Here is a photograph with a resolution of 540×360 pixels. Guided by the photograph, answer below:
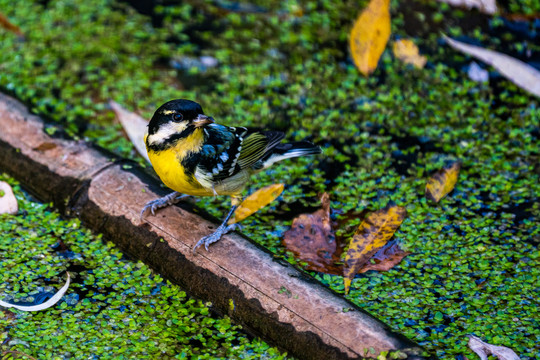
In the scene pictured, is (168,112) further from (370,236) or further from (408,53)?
(408,53)

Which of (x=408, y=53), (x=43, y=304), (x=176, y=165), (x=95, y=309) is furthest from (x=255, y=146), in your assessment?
(x=408, y=53)

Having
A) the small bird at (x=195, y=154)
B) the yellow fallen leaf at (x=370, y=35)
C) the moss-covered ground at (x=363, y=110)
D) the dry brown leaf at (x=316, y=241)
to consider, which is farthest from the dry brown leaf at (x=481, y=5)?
the small bird at (x=195, y=154)

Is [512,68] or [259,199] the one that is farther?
[512,68]

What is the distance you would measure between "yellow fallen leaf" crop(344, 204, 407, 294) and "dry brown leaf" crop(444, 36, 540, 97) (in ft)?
6.73

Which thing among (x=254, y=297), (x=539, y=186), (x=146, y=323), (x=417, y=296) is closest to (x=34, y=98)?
(x=146, y=323)

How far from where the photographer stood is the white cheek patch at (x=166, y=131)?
348cm

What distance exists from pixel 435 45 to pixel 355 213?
243 cm

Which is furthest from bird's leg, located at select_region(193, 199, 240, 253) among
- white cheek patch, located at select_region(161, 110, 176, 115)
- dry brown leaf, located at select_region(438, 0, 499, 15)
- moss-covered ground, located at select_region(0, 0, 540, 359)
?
dry brown leaf, located at select_region(438, 0, 499, 15)

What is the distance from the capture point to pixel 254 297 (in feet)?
10.5

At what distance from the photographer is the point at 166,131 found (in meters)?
3.50

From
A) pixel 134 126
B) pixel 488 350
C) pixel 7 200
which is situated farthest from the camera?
pixel 134 126

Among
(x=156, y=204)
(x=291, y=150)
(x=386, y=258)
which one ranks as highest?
Result: (x=291, y=150)

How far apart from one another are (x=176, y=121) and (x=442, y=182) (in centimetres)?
190

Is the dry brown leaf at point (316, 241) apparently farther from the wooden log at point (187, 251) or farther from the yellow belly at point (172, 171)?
the yellow belly at point (172, 171)
